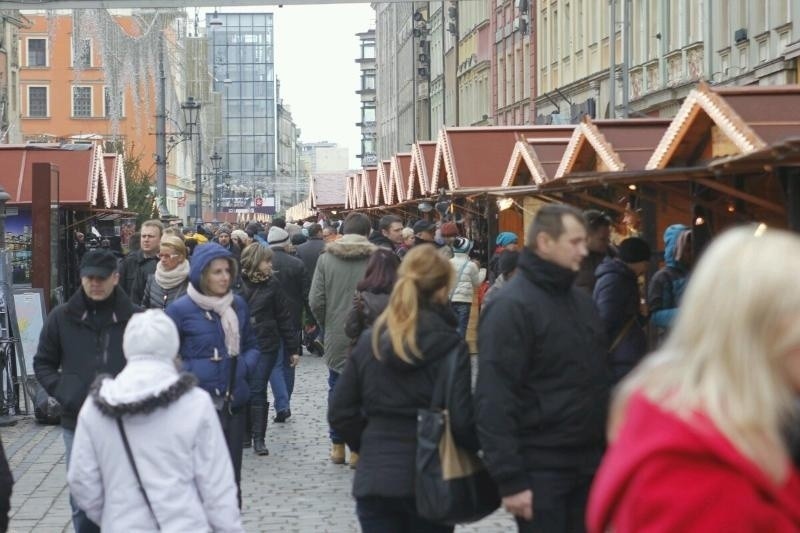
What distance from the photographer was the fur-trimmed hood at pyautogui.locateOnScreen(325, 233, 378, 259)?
41.1ft

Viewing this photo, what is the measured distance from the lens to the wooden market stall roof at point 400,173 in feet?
110

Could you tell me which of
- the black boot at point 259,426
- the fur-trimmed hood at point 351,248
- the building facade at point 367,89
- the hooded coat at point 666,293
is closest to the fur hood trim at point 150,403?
the hooded coat at point 666,293

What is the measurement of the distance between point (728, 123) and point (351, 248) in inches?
117

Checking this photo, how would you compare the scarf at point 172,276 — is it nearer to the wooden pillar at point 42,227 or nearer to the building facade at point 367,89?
the wooden pillar at point 42,227

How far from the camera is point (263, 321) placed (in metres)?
13.1

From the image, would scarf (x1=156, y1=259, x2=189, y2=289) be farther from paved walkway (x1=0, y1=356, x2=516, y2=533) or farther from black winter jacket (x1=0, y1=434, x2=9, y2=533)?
black winter jacket (x1=0, y1=434, x2=9, y2=533)

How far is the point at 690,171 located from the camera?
10727 mm

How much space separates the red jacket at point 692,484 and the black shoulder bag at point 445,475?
137 inches

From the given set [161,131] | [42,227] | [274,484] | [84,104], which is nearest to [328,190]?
[161,131]

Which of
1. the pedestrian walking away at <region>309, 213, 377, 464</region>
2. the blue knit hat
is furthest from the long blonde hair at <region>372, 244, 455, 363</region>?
the blue knit hat

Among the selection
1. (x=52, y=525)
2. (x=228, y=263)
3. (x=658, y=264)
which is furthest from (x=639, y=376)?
(x=658, y=264)

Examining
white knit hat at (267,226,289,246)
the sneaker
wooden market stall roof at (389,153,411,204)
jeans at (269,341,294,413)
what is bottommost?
the sneaker

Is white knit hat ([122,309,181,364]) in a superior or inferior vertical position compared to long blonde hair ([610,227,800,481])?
inferior

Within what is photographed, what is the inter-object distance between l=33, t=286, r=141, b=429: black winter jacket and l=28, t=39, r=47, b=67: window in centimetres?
9064
